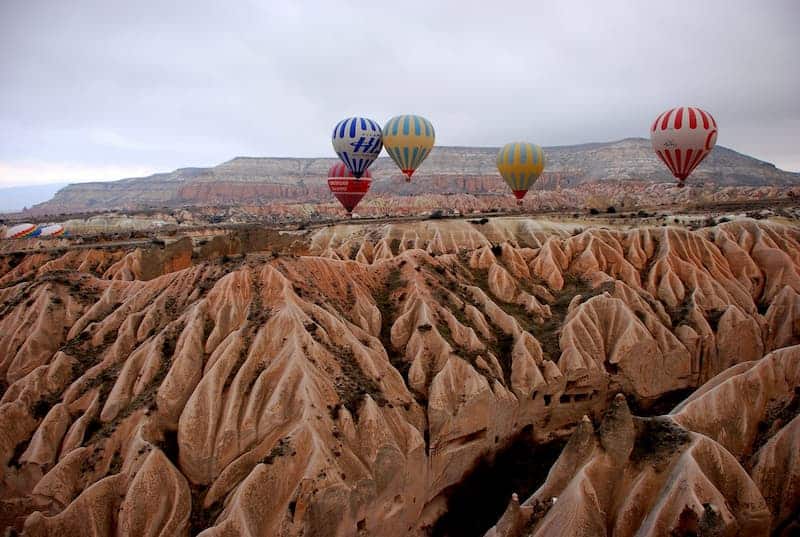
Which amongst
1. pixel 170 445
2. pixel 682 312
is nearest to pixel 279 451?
pixel 170 445

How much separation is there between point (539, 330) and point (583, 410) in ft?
15.6

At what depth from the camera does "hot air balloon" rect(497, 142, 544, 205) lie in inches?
2240

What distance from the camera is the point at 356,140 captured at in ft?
180

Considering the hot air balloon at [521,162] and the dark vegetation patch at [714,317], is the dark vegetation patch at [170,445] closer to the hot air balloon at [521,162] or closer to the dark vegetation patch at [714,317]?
the dark vegetation patch at [714,317]

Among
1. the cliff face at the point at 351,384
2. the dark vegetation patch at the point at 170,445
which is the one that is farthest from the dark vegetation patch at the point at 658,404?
the dark vegetation patch at the point at 170,445

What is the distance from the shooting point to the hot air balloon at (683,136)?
46312 millimetres

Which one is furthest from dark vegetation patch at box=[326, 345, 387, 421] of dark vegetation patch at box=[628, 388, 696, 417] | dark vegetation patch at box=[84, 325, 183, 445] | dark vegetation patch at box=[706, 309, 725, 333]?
dark vegetation patch at box=[706, 309, 725, 333]

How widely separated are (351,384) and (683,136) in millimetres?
42606

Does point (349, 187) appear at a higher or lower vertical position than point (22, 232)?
higher

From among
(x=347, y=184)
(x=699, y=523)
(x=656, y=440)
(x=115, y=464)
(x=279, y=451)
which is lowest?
(x=115, y=464)

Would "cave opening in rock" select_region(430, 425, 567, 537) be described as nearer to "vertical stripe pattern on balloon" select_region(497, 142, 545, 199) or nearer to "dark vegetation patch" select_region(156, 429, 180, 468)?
"dark vegetation patch" select_region(156, 429, 180, 468)

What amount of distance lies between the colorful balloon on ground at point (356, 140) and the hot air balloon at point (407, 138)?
1409 millimetres

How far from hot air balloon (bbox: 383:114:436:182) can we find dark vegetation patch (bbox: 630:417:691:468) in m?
44.1

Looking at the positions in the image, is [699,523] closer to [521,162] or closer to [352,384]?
[352,384]
